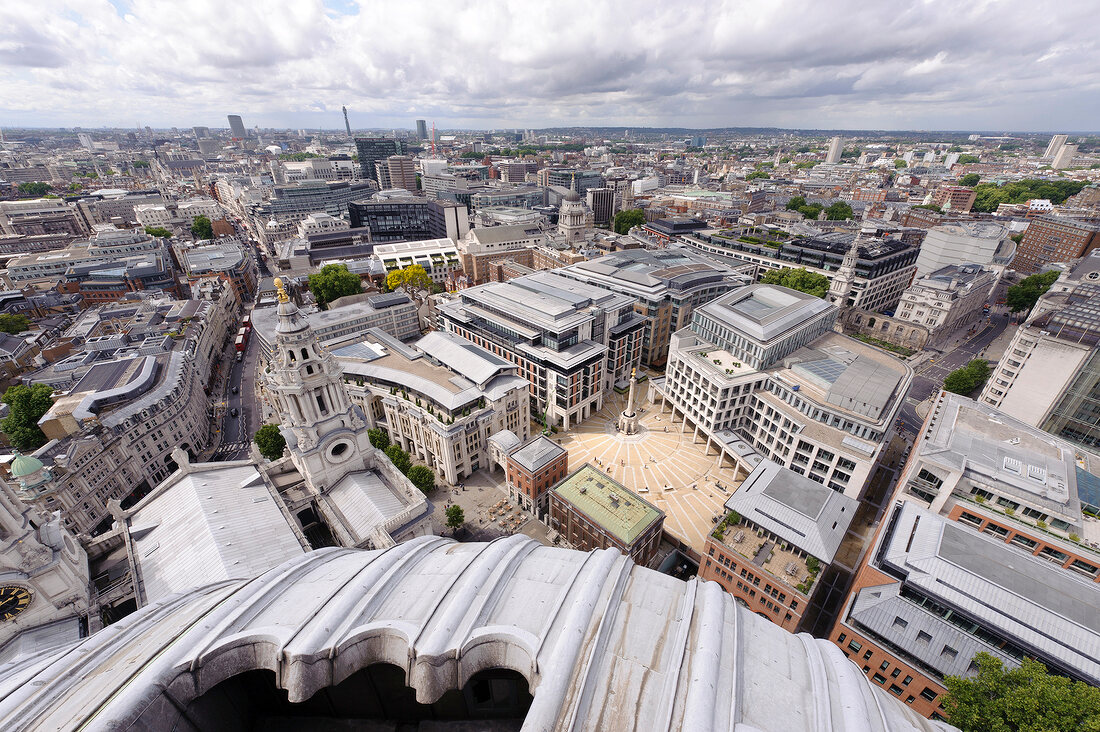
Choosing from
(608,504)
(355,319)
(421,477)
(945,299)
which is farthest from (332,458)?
(945,299)

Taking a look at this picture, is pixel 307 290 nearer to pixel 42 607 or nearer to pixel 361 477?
pixel 361 477

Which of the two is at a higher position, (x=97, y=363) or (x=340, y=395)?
(x=340, y=395)

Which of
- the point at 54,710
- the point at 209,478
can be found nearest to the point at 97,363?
the point at 209,478

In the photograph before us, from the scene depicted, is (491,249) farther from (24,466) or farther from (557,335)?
(24,466)

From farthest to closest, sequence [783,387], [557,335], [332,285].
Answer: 1. [332,285]
2. [557,335]
3. [783,387]

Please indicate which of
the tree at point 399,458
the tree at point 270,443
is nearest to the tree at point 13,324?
the tree at point 270,443
